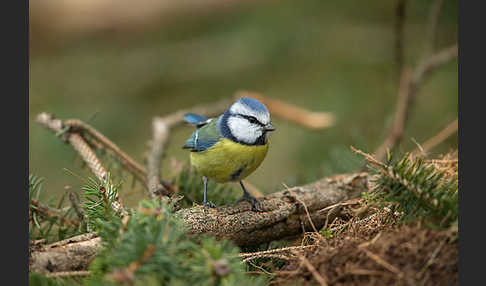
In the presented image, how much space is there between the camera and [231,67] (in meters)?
3.78

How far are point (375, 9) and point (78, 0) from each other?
274cm

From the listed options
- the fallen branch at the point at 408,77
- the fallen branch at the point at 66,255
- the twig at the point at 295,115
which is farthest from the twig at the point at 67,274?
the twig at the point at 295,115

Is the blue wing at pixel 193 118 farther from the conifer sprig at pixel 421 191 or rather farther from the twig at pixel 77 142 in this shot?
the conifer sprig at pixel 421 191

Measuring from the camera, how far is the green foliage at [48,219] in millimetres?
1366

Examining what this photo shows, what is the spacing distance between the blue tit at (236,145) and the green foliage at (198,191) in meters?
0.04

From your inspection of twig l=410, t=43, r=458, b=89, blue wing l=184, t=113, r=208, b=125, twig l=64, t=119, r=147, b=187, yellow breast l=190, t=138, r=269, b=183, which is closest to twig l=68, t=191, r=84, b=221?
twig l=64, t=119, r=147, b=187

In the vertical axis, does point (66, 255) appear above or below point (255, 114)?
below

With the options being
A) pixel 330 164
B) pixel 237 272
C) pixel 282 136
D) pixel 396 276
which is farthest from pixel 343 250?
pixel 282 136

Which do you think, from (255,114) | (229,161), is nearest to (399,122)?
(255,114)

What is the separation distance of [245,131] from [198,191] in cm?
37

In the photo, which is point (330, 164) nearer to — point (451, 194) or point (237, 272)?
point (451, 194)

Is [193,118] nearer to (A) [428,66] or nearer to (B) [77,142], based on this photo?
(B) [77,142]

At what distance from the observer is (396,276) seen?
901 millimetres

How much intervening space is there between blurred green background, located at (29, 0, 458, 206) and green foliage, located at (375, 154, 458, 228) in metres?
1.76
